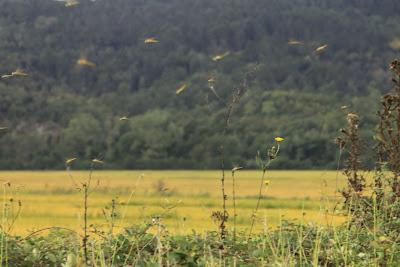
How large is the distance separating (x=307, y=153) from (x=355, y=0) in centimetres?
9145

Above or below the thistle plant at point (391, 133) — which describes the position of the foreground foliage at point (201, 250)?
below

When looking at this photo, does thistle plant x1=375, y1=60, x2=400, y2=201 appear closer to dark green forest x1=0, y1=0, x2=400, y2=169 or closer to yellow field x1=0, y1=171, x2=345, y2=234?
yellow field x1=0, y1=171, x2=345, y2=234

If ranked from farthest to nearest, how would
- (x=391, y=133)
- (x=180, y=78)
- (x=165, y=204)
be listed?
(x=180, y=78)
(x=391, y=133)
(x=165, y=204)

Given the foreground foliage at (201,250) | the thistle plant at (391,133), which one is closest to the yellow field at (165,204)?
the foreground foliage at (201,250)

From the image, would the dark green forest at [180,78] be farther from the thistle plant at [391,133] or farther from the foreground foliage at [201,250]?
the foreground foliage at [201,250]

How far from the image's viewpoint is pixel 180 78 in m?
152

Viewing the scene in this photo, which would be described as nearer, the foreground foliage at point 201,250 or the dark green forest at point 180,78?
the foreground foliage at point 201,250

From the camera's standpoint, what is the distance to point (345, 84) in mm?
142250

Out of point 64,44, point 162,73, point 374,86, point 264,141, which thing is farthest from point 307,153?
point 64,44

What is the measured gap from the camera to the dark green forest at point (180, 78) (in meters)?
107

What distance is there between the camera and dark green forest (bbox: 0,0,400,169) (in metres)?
107

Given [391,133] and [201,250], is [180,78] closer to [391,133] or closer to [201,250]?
[391,133]

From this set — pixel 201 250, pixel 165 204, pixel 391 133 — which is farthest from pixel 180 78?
pixel 201 250

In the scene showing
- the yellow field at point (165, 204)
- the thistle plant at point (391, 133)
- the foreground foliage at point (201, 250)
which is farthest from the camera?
the thistle plant at point (391, 133)
